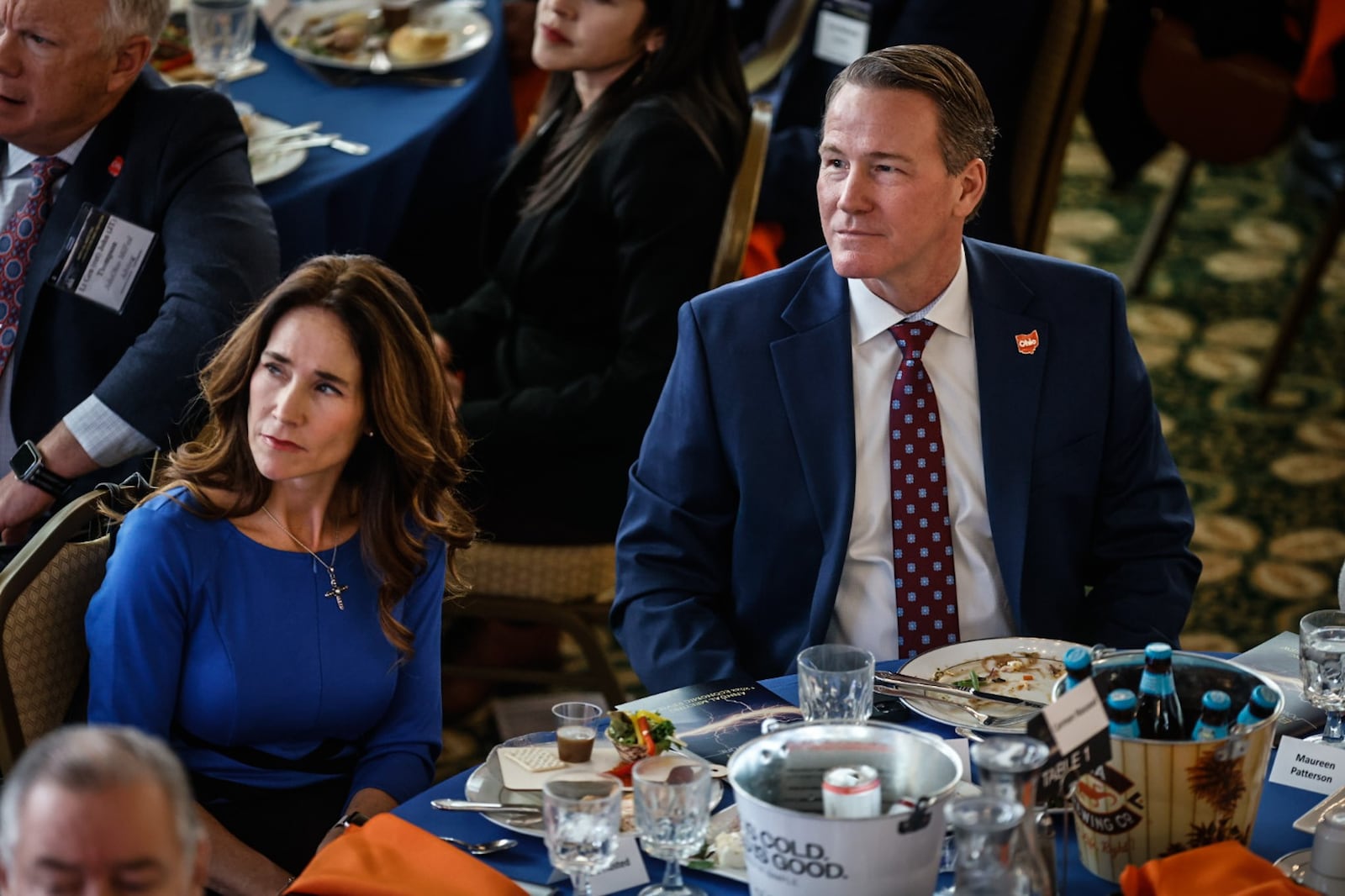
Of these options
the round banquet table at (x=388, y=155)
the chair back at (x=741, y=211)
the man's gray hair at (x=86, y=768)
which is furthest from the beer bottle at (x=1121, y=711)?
the round banquet table at (x=388, y=155)

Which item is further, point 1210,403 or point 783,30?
point 1210,403

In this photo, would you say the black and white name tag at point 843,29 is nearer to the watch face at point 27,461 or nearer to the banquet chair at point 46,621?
the watch face at point 27,461

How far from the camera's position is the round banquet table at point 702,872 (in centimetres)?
161

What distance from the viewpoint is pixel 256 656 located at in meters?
2.18

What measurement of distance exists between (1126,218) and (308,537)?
15.6ft

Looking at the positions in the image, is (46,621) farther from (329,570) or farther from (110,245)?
(110,245)

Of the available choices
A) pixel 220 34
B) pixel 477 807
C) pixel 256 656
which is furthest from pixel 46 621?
pixel 220 34

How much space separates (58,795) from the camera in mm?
1290

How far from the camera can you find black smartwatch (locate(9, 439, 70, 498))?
2703 millimetres

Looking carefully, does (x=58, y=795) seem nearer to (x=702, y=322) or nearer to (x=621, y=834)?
(x=621, y=834)

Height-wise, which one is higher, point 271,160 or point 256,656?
point 271,160

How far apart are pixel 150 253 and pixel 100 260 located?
0.09 metres

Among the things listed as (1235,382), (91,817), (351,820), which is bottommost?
(1235,382)

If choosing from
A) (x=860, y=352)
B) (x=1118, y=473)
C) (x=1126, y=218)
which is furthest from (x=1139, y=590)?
(x=1126, y=218)
